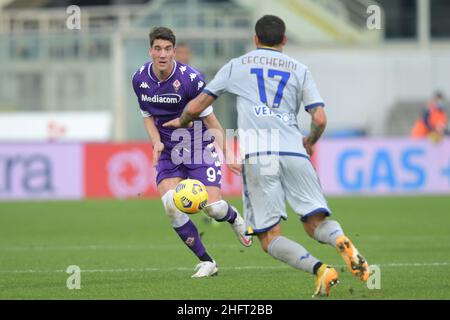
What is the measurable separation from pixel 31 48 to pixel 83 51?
Answer: 4.98 feet

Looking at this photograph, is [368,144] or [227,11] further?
[227,11]

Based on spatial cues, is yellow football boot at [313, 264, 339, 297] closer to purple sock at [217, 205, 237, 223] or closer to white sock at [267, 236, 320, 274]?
white sock at [267, 236, 320, 274]

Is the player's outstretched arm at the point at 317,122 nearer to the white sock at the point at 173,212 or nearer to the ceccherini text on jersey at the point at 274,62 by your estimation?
the ceccherini text on jersey at the point at 274,62

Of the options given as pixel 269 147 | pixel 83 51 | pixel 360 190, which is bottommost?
pixel 360 190

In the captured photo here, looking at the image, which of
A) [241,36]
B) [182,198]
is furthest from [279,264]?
[241,36]

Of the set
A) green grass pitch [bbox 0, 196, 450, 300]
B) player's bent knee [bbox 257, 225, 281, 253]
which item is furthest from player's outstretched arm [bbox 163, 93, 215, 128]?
green grass pitch [bbox 0, 196, 450, 300]

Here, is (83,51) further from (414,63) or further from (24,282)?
(24,282)

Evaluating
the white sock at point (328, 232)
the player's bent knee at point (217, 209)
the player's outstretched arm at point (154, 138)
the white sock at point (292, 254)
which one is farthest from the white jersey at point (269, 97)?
the player's bent knee at point (217, 209)

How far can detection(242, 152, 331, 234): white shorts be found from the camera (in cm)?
867

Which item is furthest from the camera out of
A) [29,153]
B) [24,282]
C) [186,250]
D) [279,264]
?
[29,153]

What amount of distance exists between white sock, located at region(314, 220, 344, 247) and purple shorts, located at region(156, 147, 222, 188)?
7.99ft

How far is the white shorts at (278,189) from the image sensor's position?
8.67 metres

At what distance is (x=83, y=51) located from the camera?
3191cm

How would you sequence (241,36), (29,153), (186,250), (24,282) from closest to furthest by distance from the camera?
(24,282)
(186,250)
(29,153)
(241,36)
